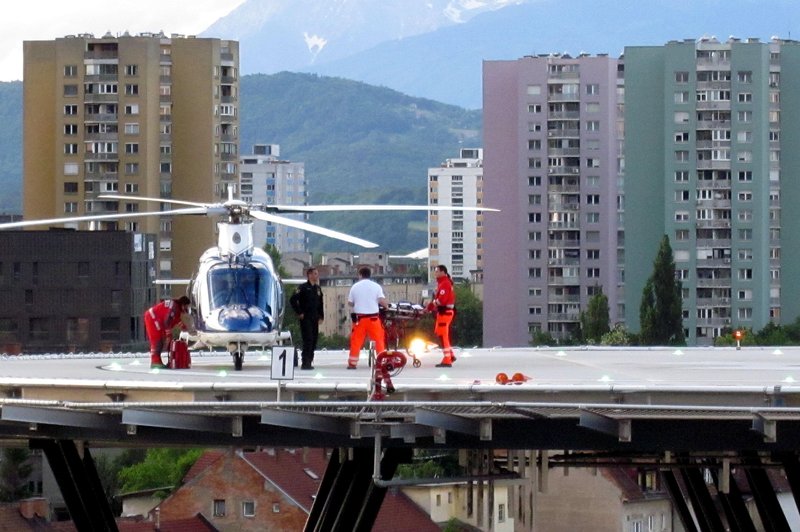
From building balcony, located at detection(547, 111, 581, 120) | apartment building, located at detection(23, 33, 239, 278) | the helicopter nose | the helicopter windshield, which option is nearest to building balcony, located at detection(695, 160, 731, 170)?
building balcony, located at detection(547, 111, 581, 120)

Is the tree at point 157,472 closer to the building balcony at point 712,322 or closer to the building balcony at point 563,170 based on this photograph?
the building balcony at point 712,322

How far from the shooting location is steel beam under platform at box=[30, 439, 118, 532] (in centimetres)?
3688

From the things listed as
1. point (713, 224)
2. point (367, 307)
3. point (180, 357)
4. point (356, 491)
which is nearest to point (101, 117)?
point (713, 224)

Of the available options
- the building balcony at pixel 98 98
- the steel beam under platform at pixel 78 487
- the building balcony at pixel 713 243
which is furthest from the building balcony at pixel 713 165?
the steel beam under platform at pixel 78 487

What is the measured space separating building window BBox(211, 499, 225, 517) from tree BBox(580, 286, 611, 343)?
61395mm

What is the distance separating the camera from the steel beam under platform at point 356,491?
34.5 meters

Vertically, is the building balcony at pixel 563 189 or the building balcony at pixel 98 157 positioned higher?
the building balcony at pixel 98 157

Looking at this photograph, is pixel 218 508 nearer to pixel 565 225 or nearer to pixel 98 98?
pixel 98 98

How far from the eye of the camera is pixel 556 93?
596 feet

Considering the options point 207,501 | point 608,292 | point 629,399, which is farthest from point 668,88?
point 629,399

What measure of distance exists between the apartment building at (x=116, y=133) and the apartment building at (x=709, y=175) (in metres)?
30.9

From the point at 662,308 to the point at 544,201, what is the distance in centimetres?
3812

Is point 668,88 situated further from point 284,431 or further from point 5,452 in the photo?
point 284,431

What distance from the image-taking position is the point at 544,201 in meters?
180
